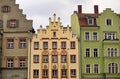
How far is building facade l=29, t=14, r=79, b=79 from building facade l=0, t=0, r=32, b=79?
155 cm

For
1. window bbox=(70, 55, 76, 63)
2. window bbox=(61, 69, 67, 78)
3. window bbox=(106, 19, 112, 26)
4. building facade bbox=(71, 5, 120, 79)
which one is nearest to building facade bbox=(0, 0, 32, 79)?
window bbox=(61, 69, 67, 78)

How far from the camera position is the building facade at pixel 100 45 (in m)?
78.2

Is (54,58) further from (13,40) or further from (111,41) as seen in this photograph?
(111,41)

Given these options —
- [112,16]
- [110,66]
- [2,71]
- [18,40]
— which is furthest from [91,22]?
[2,71]

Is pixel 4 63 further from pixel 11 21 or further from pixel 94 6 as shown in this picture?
pixel 94 6

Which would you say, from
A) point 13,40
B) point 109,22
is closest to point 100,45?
point 109,22

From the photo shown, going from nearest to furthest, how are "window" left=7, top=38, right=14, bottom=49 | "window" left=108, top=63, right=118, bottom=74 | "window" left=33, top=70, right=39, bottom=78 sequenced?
"window" left=33, top=70, right=39, bottom=78, "window" left=108, top=63, right=118, bottom=74, "window" left=7, top=38, right=14, bottom=49

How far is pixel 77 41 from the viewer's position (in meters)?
78.8

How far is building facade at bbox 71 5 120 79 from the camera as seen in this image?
257ft

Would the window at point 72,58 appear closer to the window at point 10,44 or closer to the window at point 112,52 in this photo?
the window at point 112,52

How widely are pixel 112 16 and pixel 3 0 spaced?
2123 centimetres

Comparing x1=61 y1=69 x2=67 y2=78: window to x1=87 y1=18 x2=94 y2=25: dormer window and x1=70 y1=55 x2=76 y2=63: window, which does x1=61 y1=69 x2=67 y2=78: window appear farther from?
x1=87 y1=18 x2=94 y2=25: dormer window

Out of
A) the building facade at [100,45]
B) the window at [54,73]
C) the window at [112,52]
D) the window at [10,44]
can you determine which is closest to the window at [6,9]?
A: the window at [10,44]

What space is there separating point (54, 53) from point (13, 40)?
26.7ft
